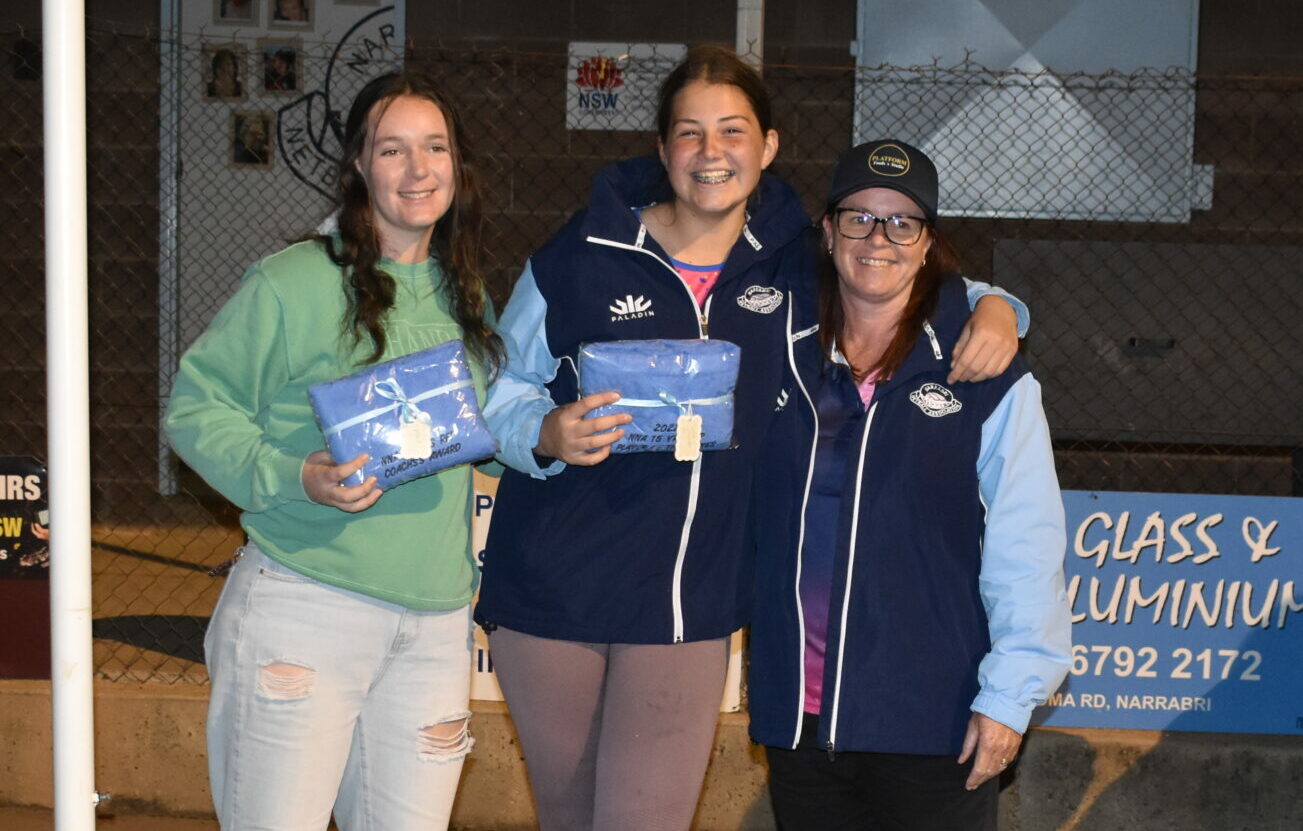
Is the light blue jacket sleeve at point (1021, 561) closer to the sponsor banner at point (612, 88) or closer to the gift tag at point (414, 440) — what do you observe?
the gift tag at point (414, 440)

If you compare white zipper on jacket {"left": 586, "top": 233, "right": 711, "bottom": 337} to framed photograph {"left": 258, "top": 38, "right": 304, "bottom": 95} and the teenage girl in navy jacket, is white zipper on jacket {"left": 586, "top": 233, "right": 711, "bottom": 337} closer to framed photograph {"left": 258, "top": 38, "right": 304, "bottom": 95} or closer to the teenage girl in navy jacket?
the teenage girl in navy jacket

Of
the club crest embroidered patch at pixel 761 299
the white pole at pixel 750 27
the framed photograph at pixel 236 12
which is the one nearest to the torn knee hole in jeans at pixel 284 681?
the club crest embroidered patch at pixel 761 299

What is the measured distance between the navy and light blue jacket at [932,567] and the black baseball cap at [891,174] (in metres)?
0.26

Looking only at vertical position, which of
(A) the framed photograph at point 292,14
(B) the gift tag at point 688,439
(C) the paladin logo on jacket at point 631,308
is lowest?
(B) the gift tag at point 688,439

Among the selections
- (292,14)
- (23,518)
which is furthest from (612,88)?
(23,518)

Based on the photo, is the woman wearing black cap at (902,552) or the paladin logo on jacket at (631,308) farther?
the paladin logo on jacket at (631,308)

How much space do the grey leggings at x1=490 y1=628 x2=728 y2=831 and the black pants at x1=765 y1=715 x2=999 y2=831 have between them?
18 cm

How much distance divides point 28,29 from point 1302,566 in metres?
6.91

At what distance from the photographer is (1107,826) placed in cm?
453

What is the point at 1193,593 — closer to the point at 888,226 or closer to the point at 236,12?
the point at 888,226

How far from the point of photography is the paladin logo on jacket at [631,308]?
2.57m

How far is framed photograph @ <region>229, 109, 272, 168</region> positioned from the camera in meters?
7.38

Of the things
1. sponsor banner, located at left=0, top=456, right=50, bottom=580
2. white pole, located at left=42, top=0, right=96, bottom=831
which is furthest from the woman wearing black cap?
sponsor banner, located at left=0, top=456, right=50, bottom=580

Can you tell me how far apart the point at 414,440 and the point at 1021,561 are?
1092 millimetres
